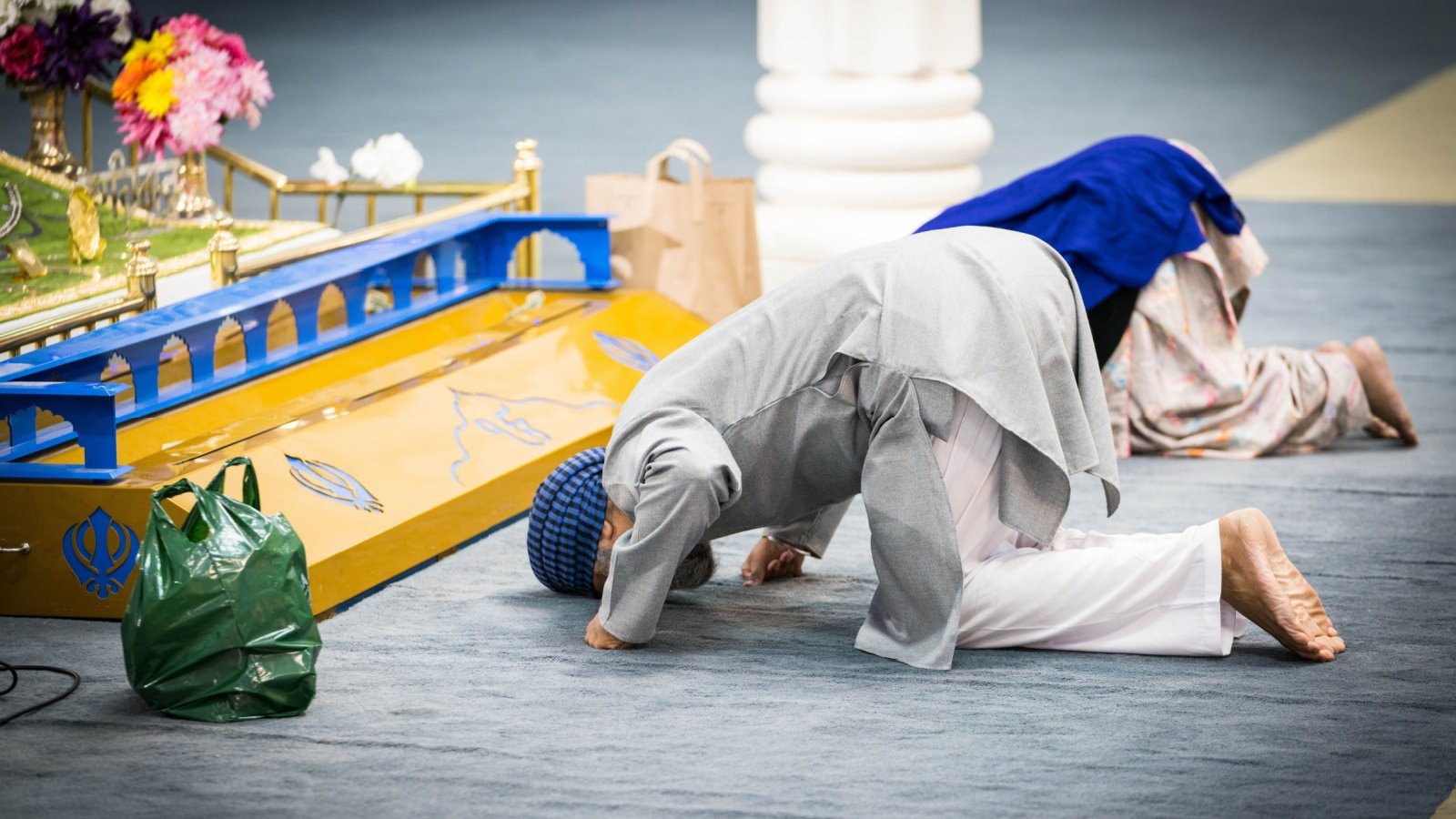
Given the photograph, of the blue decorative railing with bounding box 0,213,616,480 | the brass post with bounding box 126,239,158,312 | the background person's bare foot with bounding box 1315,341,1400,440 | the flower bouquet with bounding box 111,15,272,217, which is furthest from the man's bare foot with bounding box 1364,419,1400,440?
the flower bouquet with bounding box 111,15,272,217

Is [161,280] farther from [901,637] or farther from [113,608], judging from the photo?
[901,637]

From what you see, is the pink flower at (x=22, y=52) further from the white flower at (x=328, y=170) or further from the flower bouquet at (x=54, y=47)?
the white flower at (x=328, y=170)

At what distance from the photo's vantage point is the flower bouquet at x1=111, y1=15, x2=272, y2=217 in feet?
15.1

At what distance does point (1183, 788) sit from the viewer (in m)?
2.30

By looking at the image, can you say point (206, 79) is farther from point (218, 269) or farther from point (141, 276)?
point (141, 276)

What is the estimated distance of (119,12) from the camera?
464 cm

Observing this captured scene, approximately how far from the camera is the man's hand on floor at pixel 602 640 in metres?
2.86

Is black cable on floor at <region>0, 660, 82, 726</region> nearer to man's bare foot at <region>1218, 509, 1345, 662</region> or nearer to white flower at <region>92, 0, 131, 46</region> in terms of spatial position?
man's bare foot at <region>1218, 509, 1345, 662</region>

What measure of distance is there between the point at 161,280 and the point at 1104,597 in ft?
8.29

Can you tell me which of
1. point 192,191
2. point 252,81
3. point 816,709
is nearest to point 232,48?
point 252,81

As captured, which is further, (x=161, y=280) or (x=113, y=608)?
(x=161, y=280)

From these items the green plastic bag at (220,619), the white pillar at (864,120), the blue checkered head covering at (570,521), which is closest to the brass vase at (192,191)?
the white pillar at (864,120)

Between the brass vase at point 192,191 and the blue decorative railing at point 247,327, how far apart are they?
54 centimetres

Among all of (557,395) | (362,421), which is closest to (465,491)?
(362,421)
